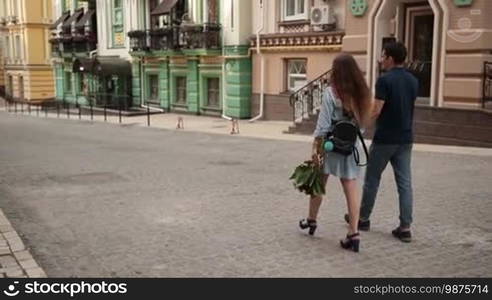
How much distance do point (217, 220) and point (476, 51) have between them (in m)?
9.15

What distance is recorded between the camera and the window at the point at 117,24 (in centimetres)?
2987

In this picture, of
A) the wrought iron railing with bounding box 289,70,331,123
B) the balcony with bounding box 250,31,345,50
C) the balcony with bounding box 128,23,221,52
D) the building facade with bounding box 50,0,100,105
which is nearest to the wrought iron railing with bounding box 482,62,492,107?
the wrought iron railing with bounding box 289,70,331,123

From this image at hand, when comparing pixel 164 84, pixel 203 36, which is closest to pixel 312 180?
pixel 203 36

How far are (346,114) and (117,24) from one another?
1044 inches

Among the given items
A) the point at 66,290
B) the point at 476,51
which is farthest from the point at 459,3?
the point at 66,290

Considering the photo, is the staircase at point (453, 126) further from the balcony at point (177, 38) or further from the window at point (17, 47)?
the window at point (17, 47)

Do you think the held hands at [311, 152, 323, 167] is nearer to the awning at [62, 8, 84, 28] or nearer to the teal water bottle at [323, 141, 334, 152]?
the teal water bottle at [323, 141, 334, 152]

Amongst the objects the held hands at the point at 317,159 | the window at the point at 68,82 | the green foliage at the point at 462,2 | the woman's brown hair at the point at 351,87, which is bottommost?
the window at the point at 68,82

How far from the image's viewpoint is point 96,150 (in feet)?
44.4

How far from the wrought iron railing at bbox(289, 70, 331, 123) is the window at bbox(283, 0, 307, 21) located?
2.75 m

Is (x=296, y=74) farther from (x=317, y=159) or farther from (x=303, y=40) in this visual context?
(x=317, y=159)

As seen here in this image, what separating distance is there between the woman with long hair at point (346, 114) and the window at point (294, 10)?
48.8ft

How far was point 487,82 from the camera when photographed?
1343 centimetres

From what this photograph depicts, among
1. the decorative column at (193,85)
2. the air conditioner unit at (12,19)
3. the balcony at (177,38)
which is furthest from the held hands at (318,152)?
the air conditioner unit at (12,19)
